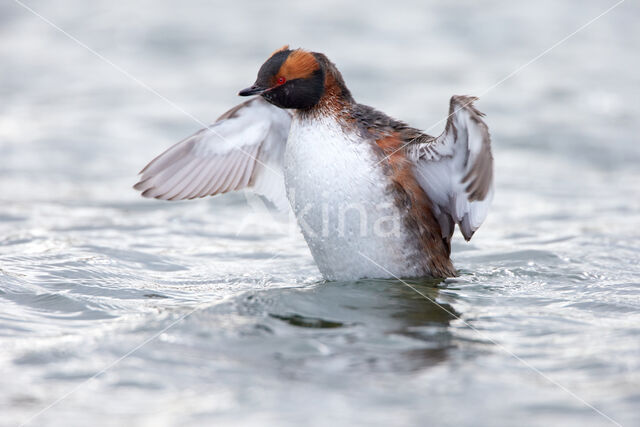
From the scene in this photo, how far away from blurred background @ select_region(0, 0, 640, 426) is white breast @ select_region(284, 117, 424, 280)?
0.28m

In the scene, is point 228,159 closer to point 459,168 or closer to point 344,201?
point 344,201

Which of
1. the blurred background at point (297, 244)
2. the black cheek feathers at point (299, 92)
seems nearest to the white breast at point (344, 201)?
the black cheek feathers at point (299, 92)

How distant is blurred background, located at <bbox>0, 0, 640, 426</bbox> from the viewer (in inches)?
186

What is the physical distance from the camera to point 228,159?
26.1ft

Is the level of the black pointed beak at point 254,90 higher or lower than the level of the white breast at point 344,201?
higher

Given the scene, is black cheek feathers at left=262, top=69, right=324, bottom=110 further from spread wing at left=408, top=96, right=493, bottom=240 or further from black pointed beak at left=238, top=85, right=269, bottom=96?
spread wing at left=408, top=96, right=493, bottom=240

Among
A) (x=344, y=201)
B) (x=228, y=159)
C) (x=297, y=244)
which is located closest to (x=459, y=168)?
(x=344, y=201)

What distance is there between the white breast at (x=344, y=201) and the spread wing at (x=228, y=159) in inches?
39.5

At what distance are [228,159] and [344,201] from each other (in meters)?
1.91

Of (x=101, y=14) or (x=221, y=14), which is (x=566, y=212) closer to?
(x=221, y=14)

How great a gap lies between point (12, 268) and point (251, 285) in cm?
226

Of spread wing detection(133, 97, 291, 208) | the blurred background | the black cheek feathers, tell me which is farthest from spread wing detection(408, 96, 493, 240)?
spread wing detection(133, 97, 291, 208)

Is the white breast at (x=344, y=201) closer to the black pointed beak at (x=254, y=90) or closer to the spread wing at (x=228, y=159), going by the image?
the black pointed beak at (x=254, y=90)

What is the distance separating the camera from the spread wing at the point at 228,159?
766 centimetres
